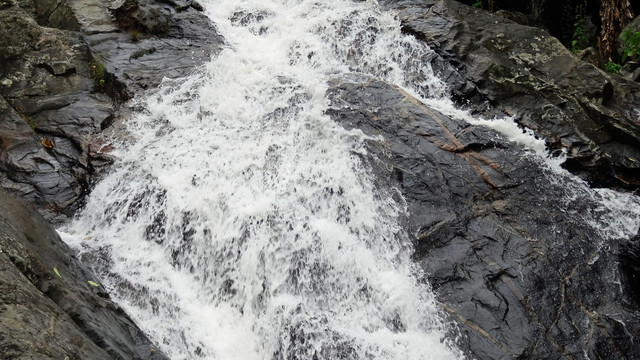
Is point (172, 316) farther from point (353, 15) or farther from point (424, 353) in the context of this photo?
point (353, 15)

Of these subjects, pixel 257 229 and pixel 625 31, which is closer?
pixel 257 229

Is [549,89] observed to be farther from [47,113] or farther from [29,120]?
[29,120]

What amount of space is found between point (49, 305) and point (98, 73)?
268 inches

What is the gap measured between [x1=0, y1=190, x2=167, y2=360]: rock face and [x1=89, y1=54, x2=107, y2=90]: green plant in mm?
5022

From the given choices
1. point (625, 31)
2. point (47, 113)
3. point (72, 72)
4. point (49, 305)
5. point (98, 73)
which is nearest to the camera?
point (49, 305)

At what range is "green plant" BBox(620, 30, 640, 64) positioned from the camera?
10359 millimetres

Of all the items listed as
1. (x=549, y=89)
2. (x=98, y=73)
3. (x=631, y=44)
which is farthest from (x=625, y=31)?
(x=98, y=73)

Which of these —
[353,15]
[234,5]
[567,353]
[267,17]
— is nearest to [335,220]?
[567,353]

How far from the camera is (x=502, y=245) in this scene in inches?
273

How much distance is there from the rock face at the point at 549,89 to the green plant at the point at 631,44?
54.6 inches

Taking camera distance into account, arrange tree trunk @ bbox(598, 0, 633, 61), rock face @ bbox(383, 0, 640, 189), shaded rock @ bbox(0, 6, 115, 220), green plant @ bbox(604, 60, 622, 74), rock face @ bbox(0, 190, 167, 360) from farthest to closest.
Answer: tree trunk @ bbox(598, 0, 633, 61), green plant @ bbox(604, 60, 622, 74), rock face @ bbox(383, 0, 640, 189), shaded rock @ bbox(0, 6, 115, 220), rock face @ bbox(0, 190, 167, 360)

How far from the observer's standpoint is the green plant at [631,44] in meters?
10.4

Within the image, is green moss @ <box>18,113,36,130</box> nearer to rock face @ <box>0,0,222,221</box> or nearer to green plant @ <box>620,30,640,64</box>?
rock face @ <box>0,0,222,221</box>

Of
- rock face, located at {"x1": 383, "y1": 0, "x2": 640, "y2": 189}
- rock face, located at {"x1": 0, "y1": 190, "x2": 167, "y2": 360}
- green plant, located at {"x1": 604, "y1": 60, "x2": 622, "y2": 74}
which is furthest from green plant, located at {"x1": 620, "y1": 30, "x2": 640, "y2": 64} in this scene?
rock face, located at {"x1": 0, "y1": 190, "x2": 167, "y2": 360}
